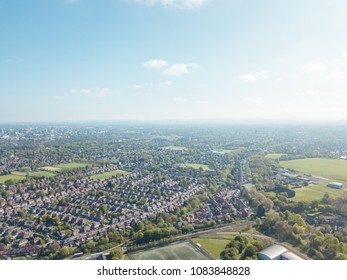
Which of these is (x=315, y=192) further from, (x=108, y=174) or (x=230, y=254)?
(x=108, y=174)

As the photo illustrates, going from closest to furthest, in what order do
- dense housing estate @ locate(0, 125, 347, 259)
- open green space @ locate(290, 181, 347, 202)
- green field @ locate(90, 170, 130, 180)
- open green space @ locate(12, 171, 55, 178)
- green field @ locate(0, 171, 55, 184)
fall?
dense housing estate @ locate(0, 125, 347, 259) < open green space @ locate(290, 181, 347, 202) < green field @ locate(0, 171, 55, 184) < green field @ locate(90, 170, 130, 180) < open green space @ locate(12, 171, 55, 178)

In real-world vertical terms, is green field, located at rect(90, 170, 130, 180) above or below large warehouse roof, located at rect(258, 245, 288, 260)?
below

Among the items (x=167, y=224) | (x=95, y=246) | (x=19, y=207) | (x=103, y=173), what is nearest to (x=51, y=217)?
(x=19, y=207)

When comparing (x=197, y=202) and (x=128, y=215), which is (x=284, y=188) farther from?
(x=128, y=215)

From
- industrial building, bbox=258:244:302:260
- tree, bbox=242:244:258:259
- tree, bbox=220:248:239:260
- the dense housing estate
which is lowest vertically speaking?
the dense housing estate

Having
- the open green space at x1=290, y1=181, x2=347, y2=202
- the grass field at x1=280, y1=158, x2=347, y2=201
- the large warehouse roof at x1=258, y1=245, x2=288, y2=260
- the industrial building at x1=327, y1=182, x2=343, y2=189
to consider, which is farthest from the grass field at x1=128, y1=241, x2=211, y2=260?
the industrial building at x1=327, y1=182, x2=343, y2=189

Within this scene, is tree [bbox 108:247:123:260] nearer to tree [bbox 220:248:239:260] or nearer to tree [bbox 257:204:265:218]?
tree [bbox 220:248:239:260]

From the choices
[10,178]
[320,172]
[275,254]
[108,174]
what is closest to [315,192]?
[320,172]
